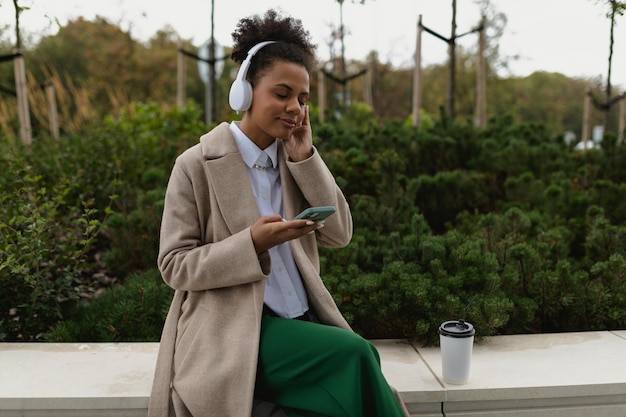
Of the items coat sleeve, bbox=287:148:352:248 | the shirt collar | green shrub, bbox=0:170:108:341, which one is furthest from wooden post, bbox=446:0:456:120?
the shirt collar

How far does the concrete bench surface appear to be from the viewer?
2191mm

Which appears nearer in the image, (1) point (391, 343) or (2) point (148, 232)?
(1) point (391, 343)

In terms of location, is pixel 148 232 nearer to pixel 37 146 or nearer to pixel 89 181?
pixel 89 181

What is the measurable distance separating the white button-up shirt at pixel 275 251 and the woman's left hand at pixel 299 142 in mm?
78

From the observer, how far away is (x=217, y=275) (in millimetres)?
1804

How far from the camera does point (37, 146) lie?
4973mm

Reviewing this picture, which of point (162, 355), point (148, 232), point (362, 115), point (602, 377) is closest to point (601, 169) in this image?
point (362, 115)

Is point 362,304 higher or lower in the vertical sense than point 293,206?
lower

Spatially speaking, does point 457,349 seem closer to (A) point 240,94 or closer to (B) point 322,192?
(B) point 322,192

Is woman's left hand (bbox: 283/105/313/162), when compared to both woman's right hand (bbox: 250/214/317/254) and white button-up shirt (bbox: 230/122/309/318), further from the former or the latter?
woman's right hand (bbox: 250/214/317/254)

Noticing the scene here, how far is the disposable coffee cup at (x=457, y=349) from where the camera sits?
86.8 inches

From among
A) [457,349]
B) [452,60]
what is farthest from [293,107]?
[452,60]

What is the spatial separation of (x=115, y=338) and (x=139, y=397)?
81cm

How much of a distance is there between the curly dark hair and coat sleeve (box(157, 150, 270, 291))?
0.38 meters
